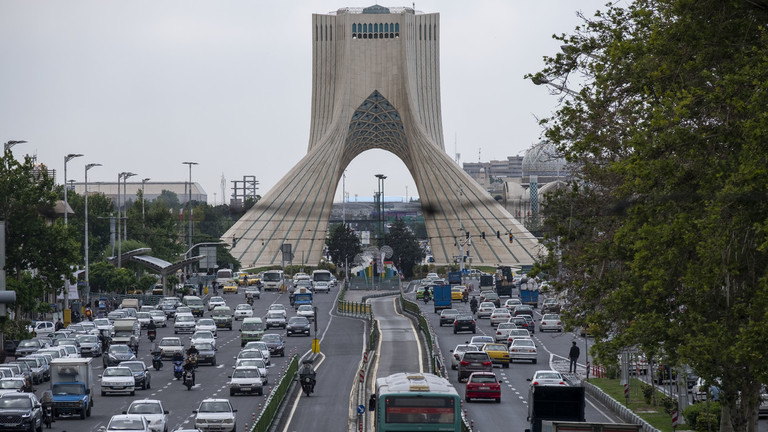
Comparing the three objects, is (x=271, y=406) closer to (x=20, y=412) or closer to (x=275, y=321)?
(x=20, y=412)

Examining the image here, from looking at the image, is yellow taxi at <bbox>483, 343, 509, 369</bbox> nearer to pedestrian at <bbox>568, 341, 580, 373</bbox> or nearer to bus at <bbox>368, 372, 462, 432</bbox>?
pedestrian at <bbox>568, 341, 580, 373</bbox>

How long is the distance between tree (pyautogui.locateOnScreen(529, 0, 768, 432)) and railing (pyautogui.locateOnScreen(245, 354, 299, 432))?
731 cm

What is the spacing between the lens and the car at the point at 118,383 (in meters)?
43.1

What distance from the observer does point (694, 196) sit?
23562 millimetres

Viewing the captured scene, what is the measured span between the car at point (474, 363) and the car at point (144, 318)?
2866 centimetres

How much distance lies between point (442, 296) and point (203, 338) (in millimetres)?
30299

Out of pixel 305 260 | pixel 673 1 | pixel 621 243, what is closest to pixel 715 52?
pixel 673 1

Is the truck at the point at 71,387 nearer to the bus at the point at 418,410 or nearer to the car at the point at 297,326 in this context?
the bus at the point at 418,410

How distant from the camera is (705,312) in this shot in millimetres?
24969

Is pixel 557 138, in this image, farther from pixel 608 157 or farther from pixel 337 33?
pixel 337 33

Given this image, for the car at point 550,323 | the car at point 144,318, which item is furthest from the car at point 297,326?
the car at point 550,323

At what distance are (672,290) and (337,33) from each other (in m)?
135

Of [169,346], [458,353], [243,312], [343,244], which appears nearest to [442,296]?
[243,312]

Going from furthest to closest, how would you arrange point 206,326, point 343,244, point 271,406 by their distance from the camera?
1. point 343,244
2. point 206,326
3. point 271,406
